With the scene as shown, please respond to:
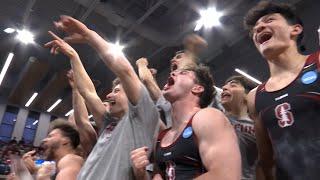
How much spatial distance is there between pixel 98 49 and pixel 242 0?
14.2 ft

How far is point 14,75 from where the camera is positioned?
1036 centimetres

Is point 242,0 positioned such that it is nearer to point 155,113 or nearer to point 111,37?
point 111,37

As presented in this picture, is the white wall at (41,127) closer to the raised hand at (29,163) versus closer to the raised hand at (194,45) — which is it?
the raised hand at (29,163)

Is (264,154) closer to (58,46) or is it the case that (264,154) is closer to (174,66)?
(174,66)

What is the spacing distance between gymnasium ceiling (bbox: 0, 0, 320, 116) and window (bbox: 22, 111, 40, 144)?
479 cm

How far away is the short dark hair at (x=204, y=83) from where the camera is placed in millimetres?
1836

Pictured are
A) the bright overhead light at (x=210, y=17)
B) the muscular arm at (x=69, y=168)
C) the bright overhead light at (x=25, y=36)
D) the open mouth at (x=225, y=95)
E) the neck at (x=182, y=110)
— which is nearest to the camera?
the neck at (x=182, y=110)

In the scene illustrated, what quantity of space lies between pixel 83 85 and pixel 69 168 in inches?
25.0

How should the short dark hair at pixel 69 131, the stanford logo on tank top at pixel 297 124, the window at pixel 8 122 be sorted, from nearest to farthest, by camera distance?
the stanford logo on tank top at pixel 297 124 → the short dark hair at pixel 69 131 → the window at pixel 8 122

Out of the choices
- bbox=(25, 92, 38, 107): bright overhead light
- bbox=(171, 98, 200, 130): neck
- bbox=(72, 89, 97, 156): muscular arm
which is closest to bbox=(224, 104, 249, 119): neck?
bbox=(171, 98, 200, 130): neck

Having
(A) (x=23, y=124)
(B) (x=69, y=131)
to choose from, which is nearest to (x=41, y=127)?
(A) (x=23, y=124)

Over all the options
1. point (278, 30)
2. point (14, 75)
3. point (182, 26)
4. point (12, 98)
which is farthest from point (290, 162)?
point (12, 98)

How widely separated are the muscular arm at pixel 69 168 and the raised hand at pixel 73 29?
937mm

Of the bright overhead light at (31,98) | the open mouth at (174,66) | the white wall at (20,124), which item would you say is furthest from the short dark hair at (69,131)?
the white wall at (20,124)
